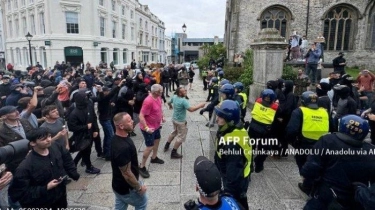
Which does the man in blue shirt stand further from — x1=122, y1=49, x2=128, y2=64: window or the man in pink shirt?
x1=122, y1=49, x2=128, y2=64: window

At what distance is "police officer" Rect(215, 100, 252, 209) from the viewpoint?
307 cm

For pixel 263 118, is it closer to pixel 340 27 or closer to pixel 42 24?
pixel 340 27

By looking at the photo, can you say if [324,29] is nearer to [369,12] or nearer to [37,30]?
[369,12]

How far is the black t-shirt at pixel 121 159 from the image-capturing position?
10.5ft

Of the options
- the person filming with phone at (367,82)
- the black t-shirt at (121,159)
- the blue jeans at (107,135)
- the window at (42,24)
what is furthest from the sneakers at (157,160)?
the window at (42,24)

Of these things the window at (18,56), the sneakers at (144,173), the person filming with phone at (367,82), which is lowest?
the sneakers at (144,173)

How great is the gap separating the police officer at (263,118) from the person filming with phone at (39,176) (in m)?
3.65

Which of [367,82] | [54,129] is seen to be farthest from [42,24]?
[367,82]

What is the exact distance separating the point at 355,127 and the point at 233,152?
137 cm

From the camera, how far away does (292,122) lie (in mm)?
4383

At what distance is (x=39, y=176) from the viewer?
3.01m

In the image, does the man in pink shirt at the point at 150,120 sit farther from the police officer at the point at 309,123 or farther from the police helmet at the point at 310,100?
the police helmet at the point at 310,100

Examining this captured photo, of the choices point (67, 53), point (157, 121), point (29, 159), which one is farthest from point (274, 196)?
point (67, 53)

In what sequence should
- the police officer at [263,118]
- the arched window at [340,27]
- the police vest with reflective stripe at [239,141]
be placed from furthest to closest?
1. the arched window at [340,27]
2. the police officer at [263,118]
3. the police vest with reflective stripe at [239,141]
